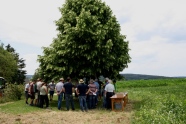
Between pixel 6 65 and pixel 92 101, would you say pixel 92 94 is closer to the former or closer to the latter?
pixel 92 101

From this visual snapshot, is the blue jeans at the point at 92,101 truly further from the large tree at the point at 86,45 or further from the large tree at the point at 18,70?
the large tree at the point at 18,70

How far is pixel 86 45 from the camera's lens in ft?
76.2

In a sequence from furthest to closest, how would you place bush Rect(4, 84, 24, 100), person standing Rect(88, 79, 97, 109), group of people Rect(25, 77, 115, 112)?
bush Rect(4, 84, 24, 100) → person standing Rect(88, 79, 97, 109) → group of people Rect(25, 77, 115, 112)

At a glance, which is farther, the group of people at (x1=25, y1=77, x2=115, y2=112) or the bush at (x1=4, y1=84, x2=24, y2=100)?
the bush at (x1=4, y1=84, x2=24, y2=100)

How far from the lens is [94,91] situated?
889 inches

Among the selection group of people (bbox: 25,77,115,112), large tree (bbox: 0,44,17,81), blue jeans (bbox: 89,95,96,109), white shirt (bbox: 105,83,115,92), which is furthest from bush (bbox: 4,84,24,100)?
large tree (bbox: 0,44,17,81)

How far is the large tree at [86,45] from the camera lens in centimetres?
2325

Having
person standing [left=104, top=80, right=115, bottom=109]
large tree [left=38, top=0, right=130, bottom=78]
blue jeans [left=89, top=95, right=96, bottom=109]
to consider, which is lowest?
blue jeans [left=89, top=95, right=96, bottom=109]

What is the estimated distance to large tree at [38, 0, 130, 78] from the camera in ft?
76.3

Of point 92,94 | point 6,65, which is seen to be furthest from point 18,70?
point 92,94

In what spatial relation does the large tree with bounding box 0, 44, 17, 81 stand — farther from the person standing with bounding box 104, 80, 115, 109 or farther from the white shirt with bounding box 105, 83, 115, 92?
the white shirt with bounding box 105, 83, 115, 92

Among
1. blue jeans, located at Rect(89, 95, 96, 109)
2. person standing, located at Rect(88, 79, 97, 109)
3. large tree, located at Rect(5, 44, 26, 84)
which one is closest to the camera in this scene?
person standing, located at Rect(88, 79, 97, 109)

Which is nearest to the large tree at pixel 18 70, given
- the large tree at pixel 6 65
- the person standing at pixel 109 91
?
the large tree at pixel 6 65

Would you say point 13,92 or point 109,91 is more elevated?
point 109,91
